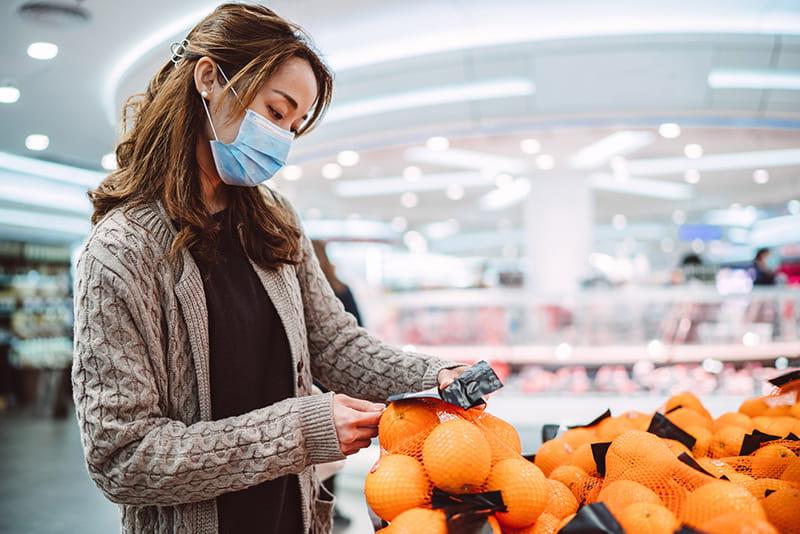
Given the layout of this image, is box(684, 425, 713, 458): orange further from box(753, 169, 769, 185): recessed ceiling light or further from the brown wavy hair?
box(753, 169, 769, 185): recessed ceiling light

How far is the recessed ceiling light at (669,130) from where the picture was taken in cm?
660

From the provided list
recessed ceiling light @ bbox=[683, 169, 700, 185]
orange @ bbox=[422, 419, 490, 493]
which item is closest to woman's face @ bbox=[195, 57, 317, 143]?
orange @ bbox=[422, 419, 490, 493]

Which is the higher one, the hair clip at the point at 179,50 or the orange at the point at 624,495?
the hair clip at the point at 179,50

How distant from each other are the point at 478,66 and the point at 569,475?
15.2 ft

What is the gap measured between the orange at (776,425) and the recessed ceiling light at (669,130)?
5673mm

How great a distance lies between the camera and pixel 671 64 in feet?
17.6

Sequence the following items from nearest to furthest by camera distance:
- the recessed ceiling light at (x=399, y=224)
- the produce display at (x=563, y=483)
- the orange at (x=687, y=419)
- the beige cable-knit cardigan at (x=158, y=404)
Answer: the produce display at (x=563, y=483)
the beige cable-knit cardigan at (x=158, y=404)
the orange at (x=687, y=419)
the recessed ceiling light at (x=399, y=224)

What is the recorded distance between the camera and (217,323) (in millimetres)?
1244

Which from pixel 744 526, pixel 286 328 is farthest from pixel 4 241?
pixel 744 526

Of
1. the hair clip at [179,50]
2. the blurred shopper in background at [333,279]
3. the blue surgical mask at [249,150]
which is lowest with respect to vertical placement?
the blurred shopper in background at [333,279]

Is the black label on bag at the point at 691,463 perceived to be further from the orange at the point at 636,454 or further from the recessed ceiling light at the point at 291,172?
the recessed ceiling light at the point at 291,172

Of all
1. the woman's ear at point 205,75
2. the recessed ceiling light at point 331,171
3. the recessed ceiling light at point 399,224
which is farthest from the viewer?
the recessed ceiling light at point 399,224

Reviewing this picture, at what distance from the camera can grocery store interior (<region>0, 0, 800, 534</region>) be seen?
479 cm

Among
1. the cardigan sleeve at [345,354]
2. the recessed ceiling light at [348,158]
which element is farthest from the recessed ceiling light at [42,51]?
the cardigan sleeve at [345,354]
